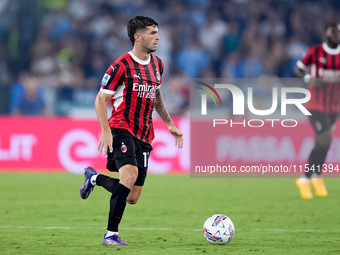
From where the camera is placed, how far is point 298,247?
6.95 m

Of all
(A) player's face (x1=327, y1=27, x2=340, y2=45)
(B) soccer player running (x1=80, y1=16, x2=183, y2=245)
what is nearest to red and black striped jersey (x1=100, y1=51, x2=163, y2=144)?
(B) soccer player running (x1=80, y1=16, x2=183, y2=245)

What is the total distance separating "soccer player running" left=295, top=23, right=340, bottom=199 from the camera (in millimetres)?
11562

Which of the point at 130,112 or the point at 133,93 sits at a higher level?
the point at 133,93

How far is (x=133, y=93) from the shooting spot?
709 cm

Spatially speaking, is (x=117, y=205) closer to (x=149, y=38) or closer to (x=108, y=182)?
(x=108, y=182)

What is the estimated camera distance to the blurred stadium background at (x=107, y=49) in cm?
1584

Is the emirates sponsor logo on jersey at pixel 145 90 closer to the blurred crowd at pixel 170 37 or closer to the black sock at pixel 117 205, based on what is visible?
the black sock at pixel 117 205

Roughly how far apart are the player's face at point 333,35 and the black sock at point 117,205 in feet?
19.3

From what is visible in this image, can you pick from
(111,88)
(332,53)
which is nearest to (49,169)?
(332,53)

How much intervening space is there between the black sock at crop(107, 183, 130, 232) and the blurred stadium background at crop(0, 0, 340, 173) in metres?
8.94

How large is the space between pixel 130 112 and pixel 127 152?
420mm

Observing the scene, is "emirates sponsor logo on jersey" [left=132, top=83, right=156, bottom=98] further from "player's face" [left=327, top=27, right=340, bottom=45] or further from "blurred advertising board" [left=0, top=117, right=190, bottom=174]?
"blurred advertising board" [left=0, top=117, right=190, bottom=174]

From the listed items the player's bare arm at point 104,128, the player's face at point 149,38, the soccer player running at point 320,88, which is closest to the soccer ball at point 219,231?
→ the player's bare arm at point 104,128

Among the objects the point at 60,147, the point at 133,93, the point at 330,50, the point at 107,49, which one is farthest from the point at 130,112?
the point at 107,49
